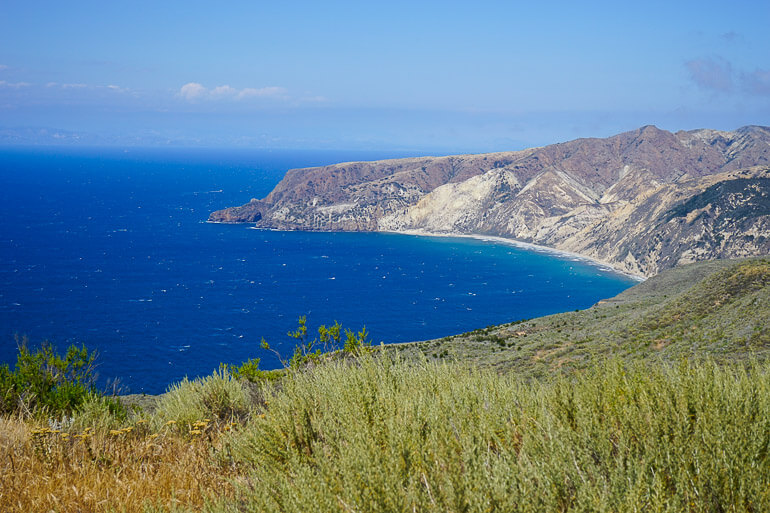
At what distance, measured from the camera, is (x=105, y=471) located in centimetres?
606

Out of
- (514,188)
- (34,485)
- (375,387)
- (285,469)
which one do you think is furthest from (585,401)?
(514,188)

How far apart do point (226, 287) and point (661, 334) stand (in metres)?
81.8

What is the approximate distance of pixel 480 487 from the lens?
11.9ft

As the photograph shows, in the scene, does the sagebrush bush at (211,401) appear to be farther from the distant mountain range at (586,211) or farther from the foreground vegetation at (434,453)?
the distant mountain range at (586,211)

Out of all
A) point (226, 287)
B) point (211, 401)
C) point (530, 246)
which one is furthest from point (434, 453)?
point (530, 246)

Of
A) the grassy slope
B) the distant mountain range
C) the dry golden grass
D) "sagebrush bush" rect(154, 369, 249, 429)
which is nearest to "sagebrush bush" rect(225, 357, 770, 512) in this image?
the dry golden grass

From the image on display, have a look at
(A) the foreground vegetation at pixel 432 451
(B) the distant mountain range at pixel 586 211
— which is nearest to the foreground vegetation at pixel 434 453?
(A) the foreground vegetation at pixel 432 451

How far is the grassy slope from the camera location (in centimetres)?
2392

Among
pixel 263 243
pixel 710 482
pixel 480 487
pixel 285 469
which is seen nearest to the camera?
pixel 480 487

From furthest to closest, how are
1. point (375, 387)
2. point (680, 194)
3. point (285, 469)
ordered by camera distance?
1. point (680, 194)
2. point (375, 387)
3. point (285, 469)

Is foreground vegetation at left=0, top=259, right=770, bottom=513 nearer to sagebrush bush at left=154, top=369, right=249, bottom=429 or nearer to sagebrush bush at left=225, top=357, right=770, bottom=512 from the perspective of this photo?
sagebrush bush at left=225, top=357, right=770, bottom=512

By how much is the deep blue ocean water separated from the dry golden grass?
170 ft

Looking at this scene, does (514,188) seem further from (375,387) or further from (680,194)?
(375,387)

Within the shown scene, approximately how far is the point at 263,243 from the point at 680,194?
106m
